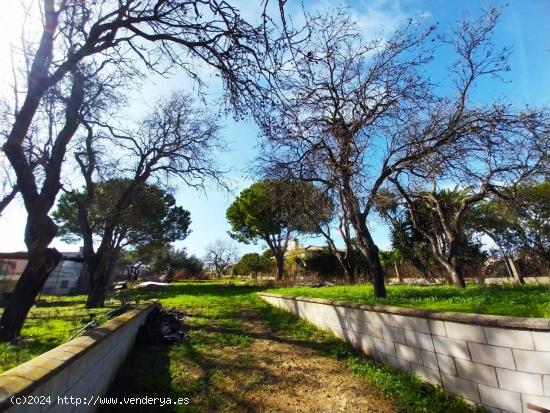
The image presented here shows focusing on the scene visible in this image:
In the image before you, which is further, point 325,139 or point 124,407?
point 325,139

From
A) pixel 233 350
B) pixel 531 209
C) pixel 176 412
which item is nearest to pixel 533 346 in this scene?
pixel 176 412

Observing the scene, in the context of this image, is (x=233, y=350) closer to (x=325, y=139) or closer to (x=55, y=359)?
(x=55, y=359)

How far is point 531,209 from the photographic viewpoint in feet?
61.7

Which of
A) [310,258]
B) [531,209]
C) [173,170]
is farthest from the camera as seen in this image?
[310,258]

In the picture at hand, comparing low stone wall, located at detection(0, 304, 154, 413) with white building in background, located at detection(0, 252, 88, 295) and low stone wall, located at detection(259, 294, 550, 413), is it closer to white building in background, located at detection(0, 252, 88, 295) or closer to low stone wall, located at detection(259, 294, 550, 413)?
low stone wall, located at detection(259, 294, 550, 413)

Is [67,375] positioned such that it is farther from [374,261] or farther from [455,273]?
[455,273]

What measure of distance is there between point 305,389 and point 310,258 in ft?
82.5

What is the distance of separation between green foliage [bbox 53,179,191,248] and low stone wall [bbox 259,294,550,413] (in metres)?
13.7

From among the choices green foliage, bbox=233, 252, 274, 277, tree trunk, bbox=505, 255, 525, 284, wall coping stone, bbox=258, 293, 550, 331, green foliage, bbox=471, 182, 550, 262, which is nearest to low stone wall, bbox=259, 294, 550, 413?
wall coping stone, bbox=258, 293, 550, 331

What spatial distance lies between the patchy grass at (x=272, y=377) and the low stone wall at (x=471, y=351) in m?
0.21

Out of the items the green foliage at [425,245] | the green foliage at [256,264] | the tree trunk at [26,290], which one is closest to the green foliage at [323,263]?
the green foliage at [425,245]

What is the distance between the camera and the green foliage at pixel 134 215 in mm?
19438

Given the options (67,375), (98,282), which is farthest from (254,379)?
(98,282)

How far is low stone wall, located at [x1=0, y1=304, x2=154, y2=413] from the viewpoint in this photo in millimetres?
2039
